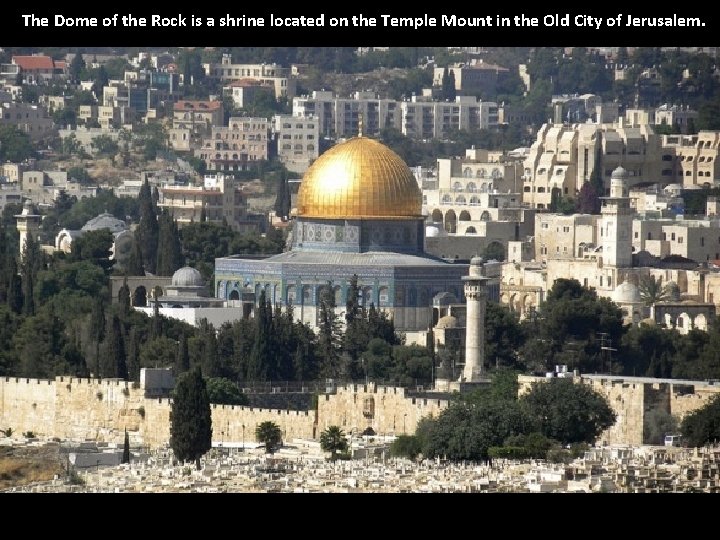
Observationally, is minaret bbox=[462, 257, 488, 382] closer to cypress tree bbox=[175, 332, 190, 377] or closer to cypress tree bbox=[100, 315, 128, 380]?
cypress tree bbox=[175, 332, 190, 377]

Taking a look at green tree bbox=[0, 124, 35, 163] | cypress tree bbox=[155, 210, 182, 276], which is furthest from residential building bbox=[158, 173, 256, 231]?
cypress tree bbox=[155, 210, 182, 276]

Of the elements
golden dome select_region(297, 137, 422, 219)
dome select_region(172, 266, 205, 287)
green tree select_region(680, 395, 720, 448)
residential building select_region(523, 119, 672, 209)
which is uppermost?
residential building select_region(523, 119, 672, 209)

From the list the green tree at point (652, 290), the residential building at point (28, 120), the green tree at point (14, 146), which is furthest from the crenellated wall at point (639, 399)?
the residential building at point (28, 120)

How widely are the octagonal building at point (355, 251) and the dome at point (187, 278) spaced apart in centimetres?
44

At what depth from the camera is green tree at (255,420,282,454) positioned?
5814 cm

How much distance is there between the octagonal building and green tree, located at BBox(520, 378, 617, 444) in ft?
69.0

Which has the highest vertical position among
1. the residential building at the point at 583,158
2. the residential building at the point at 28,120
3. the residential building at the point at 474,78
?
the residential building at the point at 474,78

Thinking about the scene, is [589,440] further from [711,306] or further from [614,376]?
[711,306]

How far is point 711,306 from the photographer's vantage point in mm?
81312

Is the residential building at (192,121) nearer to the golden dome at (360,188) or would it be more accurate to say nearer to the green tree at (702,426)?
the golden dome at (360,188)

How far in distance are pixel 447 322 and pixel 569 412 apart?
17.7 m

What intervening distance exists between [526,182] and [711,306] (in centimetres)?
2816

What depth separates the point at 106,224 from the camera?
106m

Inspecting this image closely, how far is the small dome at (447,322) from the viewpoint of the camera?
Answer: 74.7 metres
